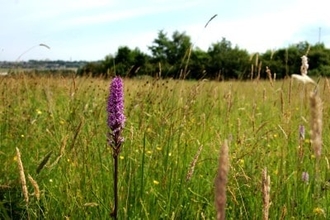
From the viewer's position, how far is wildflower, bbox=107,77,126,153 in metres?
1.39

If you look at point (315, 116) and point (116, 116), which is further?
point (116, 116)

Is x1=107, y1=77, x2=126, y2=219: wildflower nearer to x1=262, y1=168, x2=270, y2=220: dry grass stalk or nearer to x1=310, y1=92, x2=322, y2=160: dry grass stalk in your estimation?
x1=262, y1=168, x2=270, y2=220: dry grass stalk

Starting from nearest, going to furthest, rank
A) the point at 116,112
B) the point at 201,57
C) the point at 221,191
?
the point at 221,191 < the point at 116,112 < the point at 201,57

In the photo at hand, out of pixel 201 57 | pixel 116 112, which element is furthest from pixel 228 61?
pixel 116 112

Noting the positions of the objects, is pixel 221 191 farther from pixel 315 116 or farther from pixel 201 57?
pixel 201 57

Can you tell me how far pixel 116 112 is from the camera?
1405mm

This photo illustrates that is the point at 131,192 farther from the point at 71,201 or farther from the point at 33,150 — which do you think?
the point at 33,150

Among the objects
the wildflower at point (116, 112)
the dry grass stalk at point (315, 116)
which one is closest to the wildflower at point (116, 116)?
the wildflower at point (116, 112)

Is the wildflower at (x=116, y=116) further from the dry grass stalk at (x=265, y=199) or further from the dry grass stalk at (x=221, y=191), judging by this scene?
the dry grass stalk at (x=221, y=191)

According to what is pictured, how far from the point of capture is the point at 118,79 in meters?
1.43

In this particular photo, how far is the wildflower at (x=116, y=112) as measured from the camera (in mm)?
1389

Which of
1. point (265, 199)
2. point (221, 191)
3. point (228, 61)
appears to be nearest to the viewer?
point (221, 191)

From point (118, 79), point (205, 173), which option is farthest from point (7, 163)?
point (118, 79)

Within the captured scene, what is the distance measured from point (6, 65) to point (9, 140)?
1.87 meters
